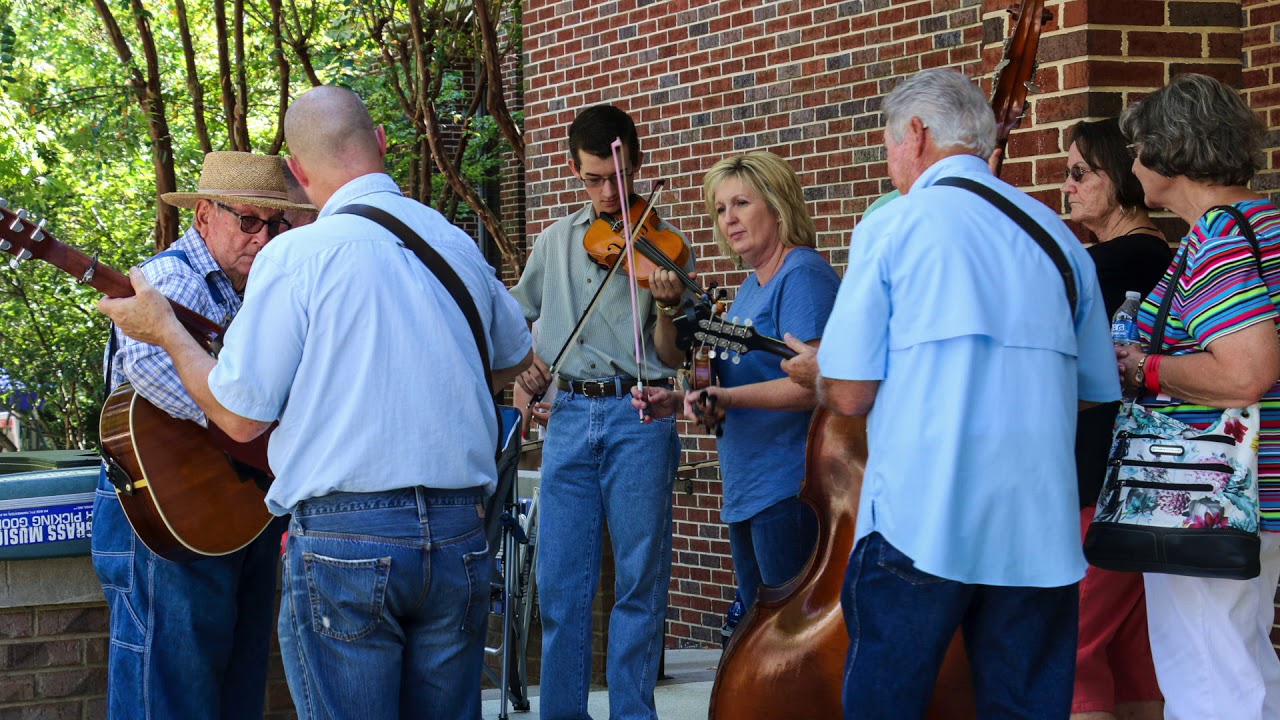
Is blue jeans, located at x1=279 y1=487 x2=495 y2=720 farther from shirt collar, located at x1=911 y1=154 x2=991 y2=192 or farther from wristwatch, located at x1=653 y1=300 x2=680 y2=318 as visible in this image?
wristwatch, located at x1=653 y1=300 x2=680 y2=318

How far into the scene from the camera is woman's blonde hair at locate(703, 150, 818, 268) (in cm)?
397

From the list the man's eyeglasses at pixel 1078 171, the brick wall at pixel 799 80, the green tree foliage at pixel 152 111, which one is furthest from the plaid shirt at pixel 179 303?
the green tree foliage at pixel 152 111

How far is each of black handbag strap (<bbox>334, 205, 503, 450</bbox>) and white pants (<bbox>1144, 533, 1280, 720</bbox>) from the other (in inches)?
65.0

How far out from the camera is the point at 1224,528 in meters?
3.00

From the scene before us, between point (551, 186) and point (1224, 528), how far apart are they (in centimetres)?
569

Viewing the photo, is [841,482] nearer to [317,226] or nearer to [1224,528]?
[1224,528]

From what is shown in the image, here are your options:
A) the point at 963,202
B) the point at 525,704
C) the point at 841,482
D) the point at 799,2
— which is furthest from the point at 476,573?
the point at 799,2

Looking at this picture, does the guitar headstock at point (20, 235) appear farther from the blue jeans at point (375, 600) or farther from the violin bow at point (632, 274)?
the violin bow at point (632, 274)

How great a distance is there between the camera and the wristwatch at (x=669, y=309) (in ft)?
13.9

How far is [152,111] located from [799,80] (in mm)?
6368

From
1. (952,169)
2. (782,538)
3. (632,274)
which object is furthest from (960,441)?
(632,274)

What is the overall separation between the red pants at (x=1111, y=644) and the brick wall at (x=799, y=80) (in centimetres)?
127

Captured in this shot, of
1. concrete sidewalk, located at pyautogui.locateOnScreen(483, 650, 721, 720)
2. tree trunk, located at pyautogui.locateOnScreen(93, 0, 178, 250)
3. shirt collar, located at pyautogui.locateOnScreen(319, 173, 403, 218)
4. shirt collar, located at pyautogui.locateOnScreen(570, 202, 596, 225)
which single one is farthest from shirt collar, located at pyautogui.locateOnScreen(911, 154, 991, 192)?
tree trunk, located at pyautogui.locateOnScreen(93, 0, 178, 250)

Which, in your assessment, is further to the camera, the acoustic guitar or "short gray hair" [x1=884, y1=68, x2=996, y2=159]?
the acoustic guitar
